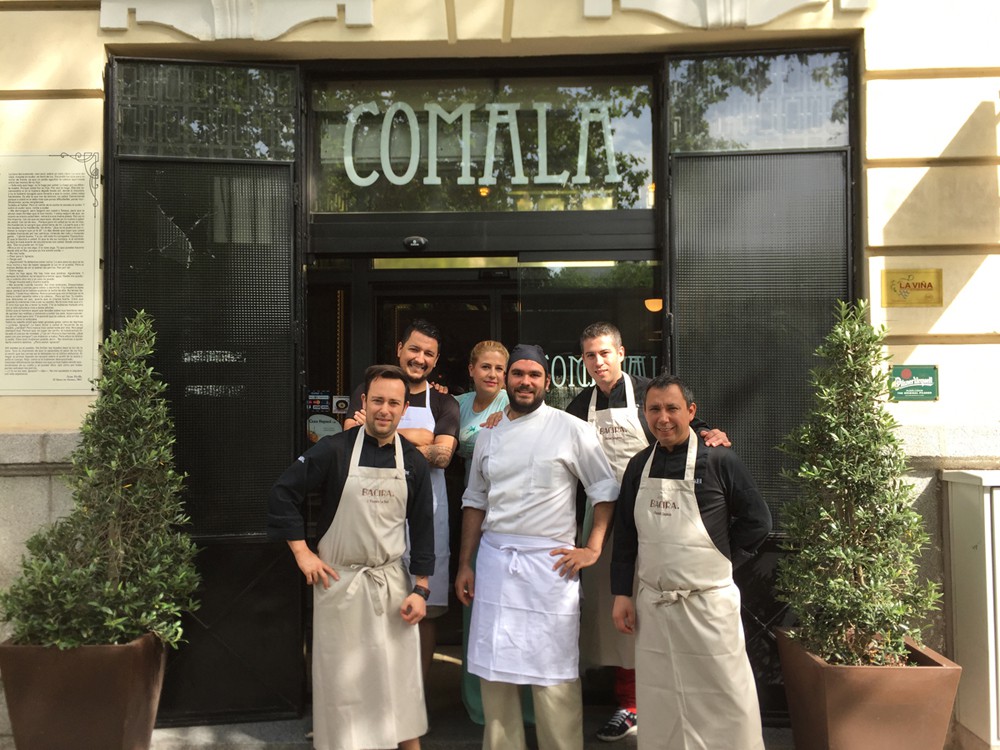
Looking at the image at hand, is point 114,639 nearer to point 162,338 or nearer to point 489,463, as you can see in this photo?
point 162,338

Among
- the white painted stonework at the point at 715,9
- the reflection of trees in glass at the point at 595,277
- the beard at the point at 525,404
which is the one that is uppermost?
the white painted stonework at the point at 715,9

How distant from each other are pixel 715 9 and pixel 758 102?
0.61 meters

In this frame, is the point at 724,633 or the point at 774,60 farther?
Answer: the point at 774,60

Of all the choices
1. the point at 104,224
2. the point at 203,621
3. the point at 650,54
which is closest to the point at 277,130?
the point at 104,224

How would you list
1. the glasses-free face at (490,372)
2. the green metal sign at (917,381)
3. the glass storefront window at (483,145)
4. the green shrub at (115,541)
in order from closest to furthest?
the green shrub at (115,541) < the glasses-free face at (490,372) < the green metal sign at (917,381) < the glass storefront window at (483,145)

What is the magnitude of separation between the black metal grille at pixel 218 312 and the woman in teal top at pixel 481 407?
1148mm

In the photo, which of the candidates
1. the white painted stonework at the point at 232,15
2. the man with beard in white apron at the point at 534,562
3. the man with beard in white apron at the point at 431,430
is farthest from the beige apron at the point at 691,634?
the white painted stonework at the point at 232,15

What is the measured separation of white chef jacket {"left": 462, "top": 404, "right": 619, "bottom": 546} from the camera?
3.90 meters

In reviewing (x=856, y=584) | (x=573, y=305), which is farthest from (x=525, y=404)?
(x=856, y=584)

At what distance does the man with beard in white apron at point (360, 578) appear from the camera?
3.82m

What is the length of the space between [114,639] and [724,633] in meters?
2.93

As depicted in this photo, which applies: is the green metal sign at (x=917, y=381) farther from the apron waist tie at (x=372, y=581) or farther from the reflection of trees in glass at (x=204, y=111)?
the reflection of trees in glass at (x=204, y=111)

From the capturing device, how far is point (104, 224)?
16.2 feet

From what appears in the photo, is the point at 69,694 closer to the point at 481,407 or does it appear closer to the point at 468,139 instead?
the point at 481,407
